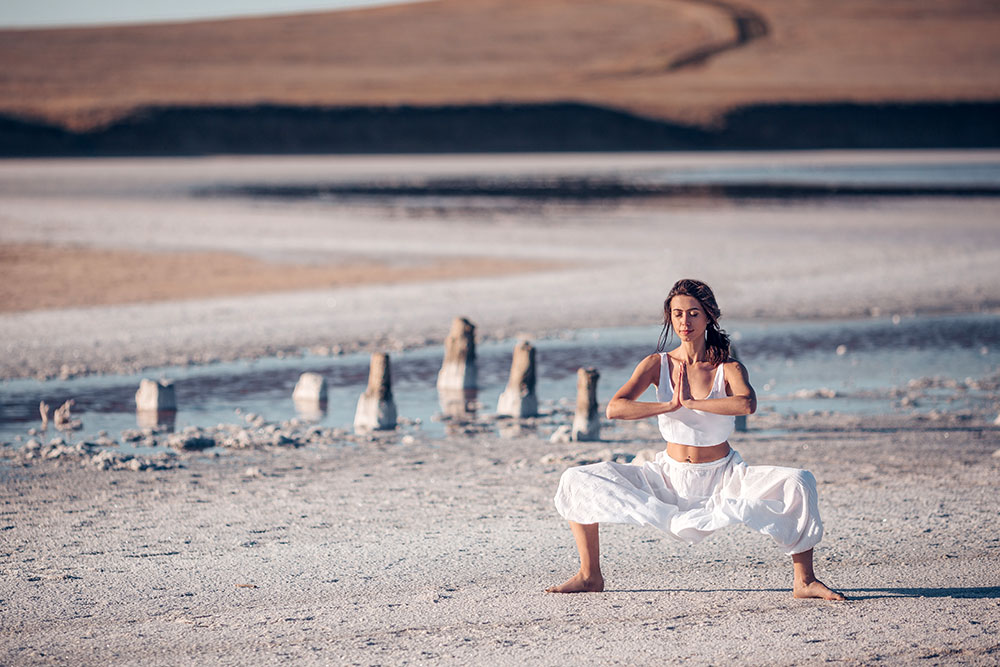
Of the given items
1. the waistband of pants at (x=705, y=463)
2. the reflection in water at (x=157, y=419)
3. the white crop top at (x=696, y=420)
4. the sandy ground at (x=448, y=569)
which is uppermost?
the white crop top at (x=696, y=420)

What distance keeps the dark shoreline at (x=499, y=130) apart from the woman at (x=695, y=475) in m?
52.6

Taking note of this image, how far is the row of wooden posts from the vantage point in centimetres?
871

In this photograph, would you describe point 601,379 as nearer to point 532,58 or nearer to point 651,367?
point 651,367

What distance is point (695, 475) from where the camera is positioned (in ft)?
17.3

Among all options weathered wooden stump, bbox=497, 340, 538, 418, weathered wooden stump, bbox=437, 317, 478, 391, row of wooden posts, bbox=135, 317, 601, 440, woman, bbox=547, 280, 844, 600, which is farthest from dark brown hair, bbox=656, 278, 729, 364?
weathered wooden stump, bbox=437, 317, 478, 391

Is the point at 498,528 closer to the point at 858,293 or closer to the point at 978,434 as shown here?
the point at 978,434

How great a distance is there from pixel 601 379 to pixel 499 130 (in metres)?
50.3

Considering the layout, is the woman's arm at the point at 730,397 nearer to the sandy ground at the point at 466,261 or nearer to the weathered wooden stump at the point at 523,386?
the weathered wooden stump at the point at 523,386

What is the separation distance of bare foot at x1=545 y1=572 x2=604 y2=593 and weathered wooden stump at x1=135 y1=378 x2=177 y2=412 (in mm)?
5091

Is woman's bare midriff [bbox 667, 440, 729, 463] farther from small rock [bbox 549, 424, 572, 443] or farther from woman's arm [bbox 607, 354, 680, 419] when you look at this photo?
small rock [bbox 549, 424, 572, 443]

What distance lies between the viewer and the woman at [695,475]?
5133 millimetres

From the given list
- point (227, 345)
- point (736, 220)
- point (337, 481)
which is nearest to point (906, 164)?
point (736, 220)

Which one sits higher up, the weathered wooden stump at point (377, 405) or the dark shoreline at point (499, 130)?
the dark shoreline at point (499, 130)

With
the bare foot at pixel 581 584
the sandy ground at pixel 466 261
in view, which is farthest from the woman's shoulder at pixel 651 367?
the sandy ground at pixel 466 261
